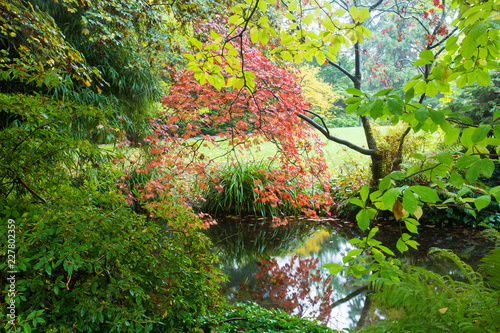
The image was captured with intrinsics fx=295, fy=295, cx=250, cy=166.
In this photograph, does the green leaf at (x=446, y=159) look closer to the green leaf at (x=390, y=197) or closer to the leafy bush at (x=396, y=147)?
the green leaf at (x=390, y=197)

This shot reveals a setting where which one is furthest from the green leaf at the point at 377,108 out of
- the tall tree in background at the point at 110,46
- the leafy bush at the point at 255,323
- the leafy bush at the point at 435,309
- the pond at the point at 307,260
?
the tall tree in background at the point at 110,46

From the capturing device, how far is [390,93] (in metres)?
0.90

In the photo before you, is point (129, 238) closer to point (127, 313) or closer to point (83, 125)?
point (127, 313)

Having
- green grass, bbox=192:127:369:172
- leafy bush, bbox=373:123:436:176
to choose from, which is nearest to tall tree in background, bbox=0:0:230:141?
green grass, bbox=192:127:369:172

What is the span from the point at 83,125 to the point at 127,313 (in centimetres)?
380

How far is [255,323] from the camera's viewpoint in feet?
5.97

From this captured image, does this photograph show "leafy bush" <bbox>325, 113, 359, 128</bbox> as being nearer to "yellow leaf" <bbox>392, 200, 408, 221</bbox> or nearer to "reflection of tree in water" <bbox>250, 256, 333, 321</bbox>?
"reflection of tree in water" <bbox>250, 256, 333, 321</bbox>

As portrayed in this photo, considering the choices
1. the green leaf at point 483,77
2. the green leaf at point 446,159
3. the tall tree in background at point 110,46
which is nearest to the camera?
the green leaf at point 446,159

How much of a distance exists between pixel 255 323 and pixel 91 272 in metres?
1.09

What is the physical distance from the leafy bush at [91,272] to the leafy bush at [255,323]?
0.64 ft

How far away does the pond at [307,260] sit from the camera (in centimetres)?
246

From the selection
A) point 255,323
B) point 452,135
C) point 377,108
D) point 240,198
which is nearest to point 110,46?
Result: point 240,198

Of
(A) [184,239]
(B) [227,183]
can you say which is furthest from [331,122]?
(A) [184,239]

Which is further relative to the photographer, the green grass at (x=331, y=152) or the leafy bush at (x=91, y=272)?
the green grass at (x=331, y=152)
